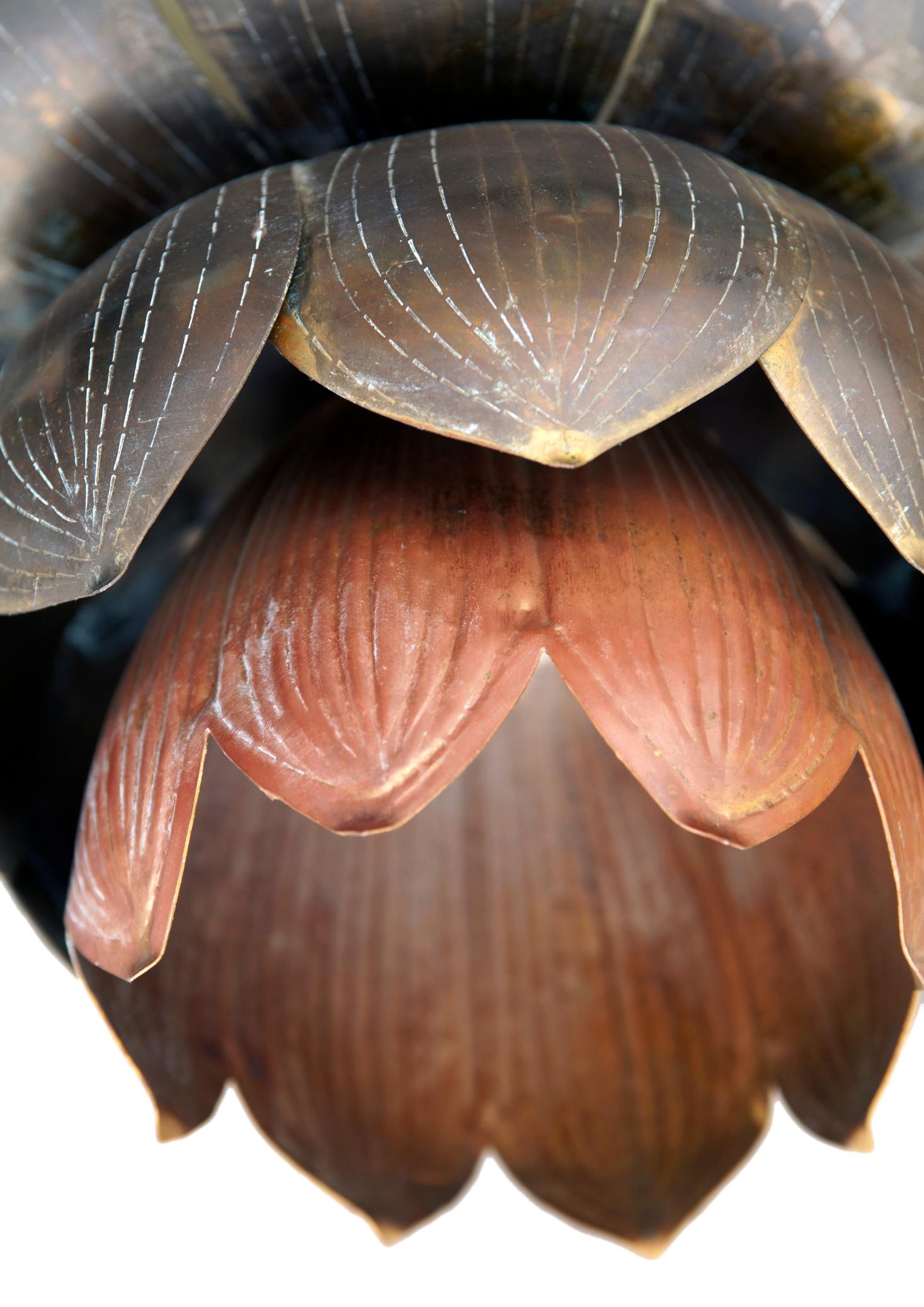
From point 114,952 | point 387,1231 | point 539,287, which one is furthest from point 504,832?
point 539,287

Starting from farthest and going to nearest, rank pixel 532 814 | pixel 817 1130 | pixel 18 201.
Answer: pixel 532 814
pixel 817 1130
pixel 18 201

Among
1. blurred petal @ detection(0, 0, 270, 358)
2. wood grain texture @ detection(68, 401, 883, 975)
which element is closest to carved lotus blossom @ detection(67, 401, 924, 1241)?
wood grain texture @ detection(68, 401, 883, 975)

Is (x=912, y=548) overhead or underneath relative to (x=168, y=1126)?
overhead

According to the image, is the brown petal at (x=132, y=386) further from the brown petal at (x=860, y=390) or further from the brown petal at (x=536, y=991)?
the brown petal at (x=536, y=991)

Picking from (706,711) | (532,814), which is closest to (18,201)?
(706,711)

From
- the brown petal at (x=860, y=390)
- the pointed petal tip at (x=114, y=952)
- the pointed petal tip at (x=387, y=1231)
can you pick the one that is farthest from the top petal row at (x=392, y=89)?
the pointed petal tip at (x=387, y=1231)

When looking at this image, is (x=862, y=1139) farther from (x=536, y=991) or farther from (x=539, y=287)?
(x=539, y=287)

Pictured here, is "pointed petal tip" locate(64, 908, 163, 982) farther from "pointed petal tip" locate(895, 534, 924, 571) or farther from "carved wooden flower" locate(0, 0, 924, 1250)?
"pointed petal tip" locate(895, 534, 924, 571)

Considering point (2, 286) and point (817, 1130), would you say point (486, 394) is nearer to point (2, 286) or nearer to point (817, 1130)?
point (2, 286)
